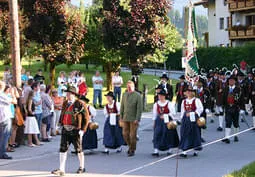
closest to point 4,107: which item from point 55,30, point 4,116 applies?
point 4,116

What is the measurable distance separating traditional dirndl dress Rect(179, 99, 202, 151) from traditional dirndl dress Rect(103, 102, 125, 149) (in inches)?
64.5

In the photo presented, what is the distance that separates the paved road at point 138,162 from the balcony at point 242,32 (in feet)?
133

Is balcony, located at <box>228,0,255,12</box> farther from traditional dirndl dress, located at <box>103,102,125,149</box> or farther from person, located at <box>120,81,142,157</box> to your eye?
person, located at <box>120,81,142,157</box>

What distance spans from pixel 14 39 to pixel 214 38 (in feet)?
171

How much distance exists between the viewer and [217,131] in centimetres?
1730

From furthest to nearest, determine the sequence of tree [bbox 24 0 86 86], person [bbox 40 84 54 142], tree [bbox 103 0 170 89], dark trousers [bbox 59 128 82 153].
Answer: tree [bbox 24 0 86 86], tree [bbox 103 0 170 89], person [bbox 40 84 54 142], dark trousers [bbox 59 128 82 153]

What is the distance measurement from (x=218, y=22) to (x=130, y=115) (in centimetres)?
5242

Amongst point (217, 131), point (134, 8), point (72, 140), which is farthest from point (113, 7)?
point (72, 140)

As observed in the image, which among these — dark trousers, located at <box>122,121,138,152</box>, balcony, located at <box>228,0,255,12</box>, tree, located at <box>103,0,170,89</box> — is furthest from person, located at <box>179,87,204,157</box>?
balcony, located at <box>228,0,255,12</box>

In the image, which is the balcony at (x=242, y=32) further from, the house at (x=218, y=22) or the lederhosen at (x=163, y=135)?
the lederhosen at (x=163, y=135)

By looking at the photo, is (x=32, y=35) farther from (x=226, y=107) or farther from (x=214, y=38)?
(x=214, y=38)

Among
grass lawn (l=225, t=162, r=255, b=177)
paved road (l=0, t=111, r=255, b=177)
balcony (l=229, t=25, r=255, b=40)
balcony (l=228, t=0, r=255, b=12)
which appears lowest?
paved road (l=0, t=111, r=255, b=177)

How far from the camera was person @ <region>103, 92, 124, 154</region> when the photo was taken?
13406mm

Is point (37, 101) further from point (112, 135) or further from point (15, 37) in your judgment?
point (112, 135)
